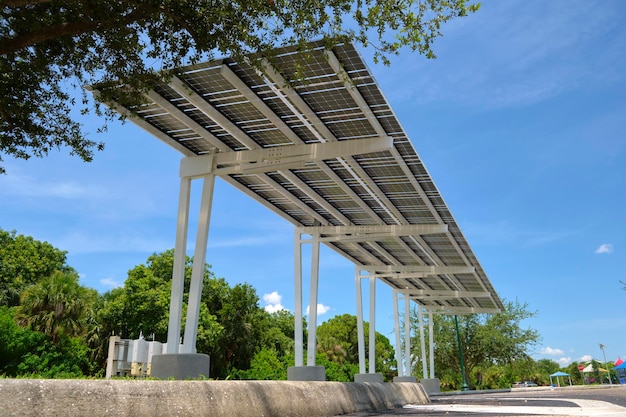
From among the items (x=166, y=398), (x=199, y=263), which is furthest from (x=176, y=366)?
(x=166, y=398)

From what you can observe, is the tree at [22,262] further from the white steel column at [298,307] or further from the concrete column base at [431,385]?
the concrete column base at [431,385]

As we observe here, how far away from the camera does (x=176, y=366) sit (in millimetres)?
15992

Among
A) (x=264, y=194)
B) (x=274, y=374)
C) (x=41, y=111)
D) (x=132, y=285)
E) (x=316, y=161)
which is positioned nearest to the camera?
(x=41, y=111)

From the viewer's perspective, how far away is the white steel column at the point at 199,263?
1852 cm

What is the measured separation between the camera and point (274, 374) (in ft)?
132

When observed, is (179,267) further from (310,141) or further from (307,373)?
(307,373)

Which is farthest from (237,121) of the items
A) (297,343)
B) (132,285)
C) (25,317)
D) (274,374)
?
(274,374)

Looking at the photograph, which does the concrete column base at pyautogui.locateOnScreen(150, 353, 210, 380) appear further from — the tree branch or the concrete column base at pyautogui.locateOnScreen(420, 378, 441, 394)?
the concrete column base at pyautogui.locateOnScreen(420, 378, 441, 394)

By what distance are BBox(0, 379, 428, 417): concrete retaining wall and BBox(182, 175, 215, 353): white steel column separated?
A: 8.71 meters

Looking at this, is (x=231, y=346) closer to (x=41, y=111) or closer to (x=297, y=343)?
(x=297, y=343)

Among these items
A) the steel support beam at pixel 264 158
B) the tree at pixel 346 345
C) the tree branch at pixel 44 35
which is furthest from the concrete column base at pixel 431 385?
the tree branch at pixel 44 35

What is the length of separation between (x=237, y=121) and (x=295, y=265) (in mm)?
11210

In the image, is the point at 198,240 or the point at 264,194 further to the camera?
the point at 264,194

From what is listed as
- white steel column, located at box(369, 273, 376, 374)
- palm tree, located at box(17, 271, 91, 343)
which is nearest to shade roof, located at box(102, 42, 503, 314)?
white steel column, located at box(369, 273, 376, 374)
